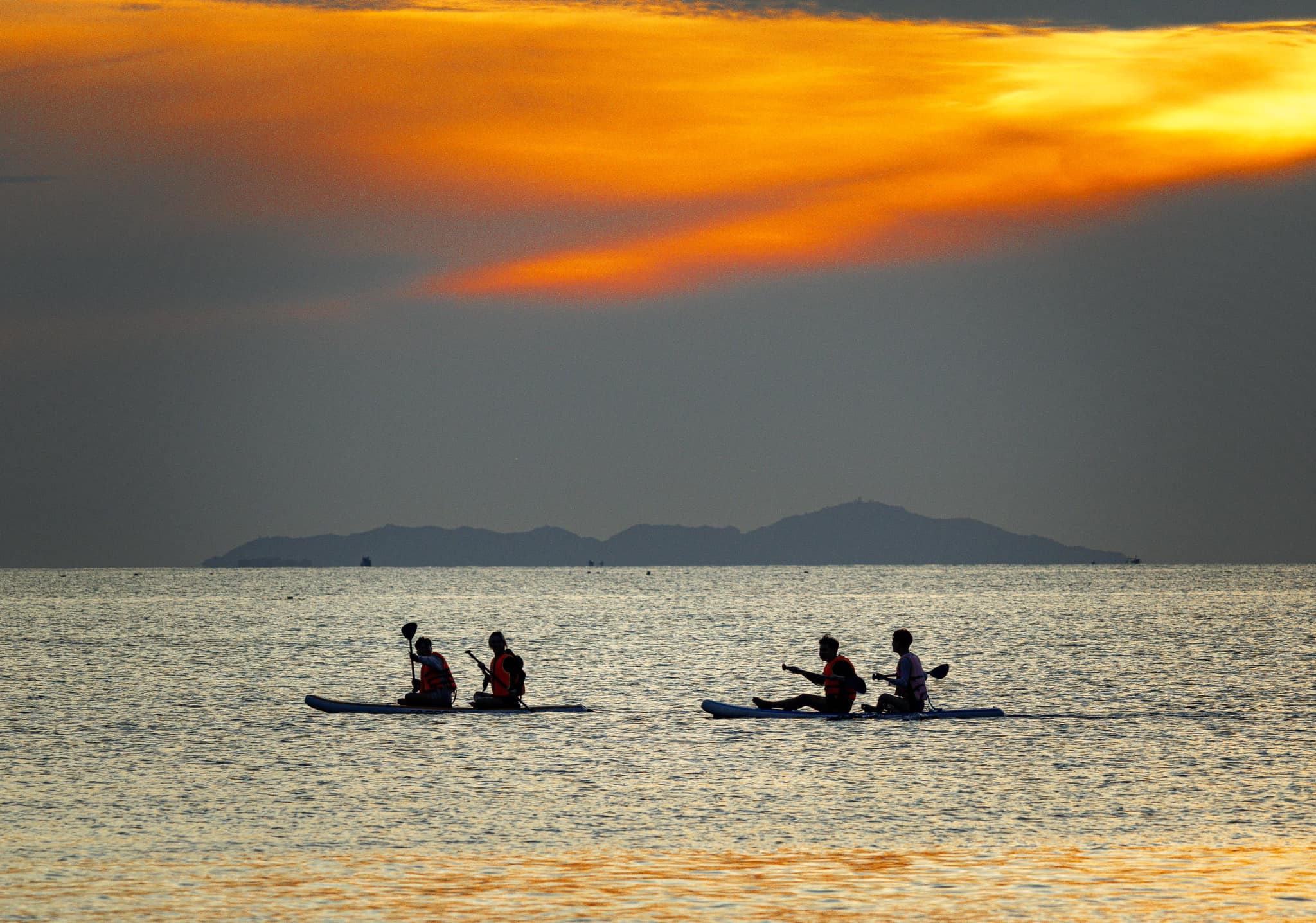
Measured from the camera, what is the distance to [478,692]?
39.0 metres

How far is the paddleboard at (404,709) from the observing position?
128ft

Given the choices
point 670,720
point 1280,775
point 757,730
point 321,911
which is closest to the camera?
point 321,911

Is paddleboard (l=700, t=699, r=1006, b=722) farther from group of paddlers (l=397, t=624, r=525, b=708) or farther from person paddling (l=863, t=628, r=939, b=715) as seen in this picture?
group of paddlers (l=397, t=624, r=525, b=708)

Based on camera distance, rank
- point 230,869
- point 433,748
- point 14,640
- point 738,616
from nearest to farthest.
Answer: point 230,869
point 433,748
point 14,640
point 738,616

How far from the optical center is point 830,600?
188 metres

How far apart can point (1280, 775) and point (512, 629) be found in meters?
86.5

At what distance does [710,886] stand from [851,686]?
1760 centimetres

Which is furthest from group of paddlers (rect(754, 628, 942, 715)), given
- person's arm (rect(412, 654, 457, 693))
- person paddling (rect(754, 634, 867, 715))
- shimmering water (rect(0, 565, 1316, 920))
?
person's arm (rect(412, 654, 457, 693))

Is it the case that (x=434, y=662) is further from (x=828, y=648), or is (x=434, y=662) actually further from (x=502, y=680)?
(x=828, y=648)

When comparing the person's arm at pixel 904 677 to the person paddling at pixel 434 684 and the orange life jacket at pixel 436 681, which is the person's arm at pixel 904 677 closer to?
the person paddling at pixel 434 684

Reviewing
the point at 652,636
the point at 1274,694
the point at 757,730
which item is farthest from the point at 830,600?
the point at 757,730

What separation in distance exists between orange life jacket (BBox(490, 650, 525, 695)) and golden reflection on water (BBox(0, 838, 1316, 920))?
15.5 meters

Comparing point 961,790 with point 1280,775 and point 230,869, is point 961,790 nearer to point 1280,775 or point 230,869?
point 1280,775

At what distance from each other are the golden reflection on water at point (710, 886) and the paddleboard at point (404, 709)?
1711 cm
